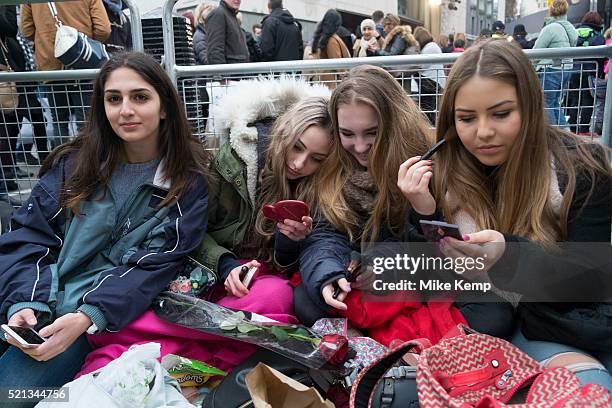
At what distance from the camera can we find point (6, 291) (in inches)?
69.6

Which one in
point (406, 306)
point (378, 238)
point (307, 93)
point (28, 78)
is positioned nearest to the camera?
point (406, 306)

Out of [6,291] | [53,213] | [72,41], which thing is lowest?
[6,291]

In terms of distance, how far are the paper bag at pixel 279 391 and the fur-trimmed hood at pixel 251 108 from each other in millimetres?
946

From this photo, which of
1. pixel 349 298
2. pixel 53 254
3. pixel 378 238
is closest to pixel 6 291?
pixel 53 254

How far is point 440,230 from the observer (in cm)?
148

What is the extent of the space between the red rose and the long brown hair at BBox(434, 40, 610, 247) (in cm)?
59

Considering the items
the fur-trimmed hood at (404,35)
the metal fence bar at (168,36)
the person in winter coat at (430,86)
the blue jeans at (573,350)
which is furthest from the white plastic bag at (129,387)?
the fur-trimmed hood at (404,35)

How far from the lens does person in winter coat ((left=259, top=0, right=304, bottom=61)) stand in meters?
6.44

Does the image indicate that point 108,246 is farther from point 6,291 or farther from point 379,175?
point 379,175

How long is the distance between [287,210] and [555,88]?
1.64m

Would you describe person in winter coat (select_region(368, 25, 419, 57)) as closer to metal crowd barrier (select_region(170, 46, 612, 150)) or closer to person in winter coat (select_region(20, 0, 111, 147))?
person in winter coat (select_region(20, 0, 111, 147))

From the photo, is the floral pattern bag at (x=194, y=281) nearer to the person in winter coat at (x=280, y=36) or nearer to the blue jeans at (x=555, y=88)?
the blue jeans at (x=555, y=88)

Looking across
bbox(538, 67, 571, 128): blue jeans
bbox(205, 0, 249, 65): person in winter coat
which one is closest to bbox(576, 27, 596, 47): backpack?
bbox(205, 0, 249, 65): person in winter coat

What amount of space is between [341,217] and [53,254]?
43.0 inches
